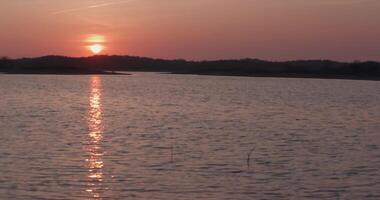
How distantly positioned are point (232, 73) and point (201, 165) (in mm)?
141412

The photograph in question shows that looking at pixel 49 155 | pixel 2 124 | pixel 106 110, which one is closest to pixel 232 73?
pixel 106 110

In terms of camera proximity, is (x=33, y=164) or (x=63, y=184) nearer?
(x=63, y=184)

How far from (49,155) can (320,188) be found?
8345 mm

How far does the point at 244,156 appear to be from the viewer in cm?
2194

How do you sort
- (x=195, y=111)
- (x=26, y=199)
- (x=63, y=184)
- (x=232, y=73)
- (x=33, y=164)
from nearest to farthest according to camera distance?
(x=26, y=199) < (x=63, y=184) < (x=33, y=164) < (x=195, y=111) < (x=232, y=73)

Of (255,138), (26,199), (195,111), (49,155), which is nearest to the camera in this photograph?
(26,199)

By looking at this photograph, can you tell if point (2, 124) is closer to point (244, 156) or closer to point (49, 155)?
point (49, 155)

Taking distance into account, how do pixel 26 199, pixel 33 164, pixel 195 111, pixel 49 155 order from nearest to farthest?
1. pixel 26 199
2. pixel 33 164
3. pixel 49 155
4. pixel 195 111

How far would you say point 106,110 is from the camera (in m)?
45.4

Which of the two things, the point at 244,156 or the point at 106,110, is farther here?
the point at 106,110

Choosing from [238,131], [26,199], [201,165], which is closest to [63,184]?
[26,199]

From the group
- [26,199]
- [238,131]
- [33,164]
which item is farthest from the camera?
[238,131]

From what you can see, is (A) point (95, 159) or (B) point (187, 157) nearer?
(A) point (95, 159)

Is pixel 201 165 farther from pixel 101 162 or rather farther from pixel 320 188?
pixel 320 188
